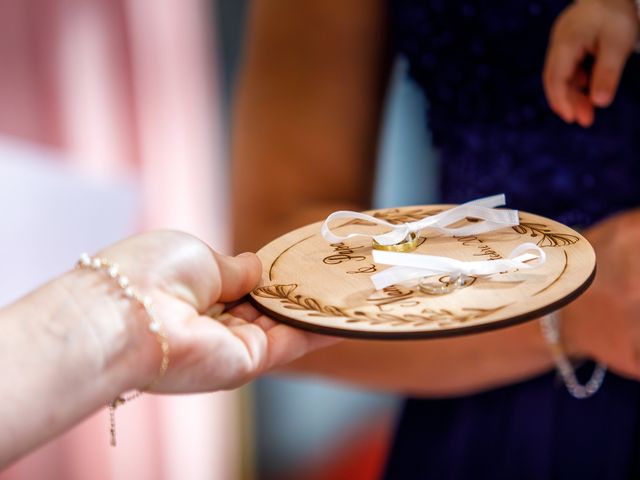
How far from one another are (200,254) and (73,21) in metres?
0.78

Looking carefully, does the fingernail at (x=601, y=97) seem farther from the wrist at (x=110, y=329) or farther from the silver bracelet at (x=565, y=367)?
the wrist at (x=110, y=329)

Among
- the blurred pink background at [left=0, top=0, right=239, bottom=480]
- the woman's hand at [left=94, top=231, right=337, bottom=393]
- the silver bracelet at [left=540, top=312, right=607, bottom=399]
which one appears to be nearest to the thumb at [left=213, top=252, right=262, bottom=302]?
the woman's hand at [left=94, top=231, right=337, bottom=393]

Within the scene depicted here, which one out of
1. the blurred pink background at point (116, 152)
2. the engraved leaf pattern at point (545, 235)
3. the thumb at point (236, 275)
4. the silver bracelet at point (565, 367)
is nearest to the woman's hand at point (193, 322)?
the thumb at point (236, 275)

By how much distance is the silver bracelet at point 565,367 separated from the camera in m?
0.51

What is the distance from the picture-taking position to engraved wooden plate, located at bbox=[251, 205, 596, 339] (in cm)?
30

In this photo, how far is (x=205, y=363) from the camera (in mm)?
344

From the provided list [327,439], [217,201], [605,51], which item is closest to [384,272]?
[605,51]

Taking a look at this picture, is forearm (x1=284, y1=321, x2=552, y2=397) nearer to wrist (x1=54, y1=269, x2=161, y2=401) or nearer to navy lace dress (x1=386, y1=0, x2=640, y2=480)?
navy lace dress (x1=386, y1=0, x2=640, y2=480)

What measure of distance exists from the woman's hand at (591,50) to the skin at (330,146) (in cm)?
20

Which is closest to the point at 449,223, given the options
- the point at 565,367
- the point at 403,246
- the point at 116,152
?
the point at 403,246

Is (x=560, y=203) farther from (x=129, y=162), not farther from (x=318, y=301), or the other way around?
(x=129, y=162)

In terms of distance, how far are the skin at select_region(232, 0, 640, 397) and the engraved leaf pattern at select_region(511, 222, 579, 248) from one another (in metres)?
0.20

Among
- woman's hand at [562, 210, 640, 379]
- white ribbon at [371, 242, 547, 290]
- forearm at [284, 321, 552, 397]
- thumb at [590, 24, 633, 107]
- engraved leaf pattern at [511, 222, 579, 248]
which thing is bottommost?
forearm at [284, 321, 552, 397]

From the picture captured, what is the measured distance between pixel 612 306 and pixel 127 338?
0.31 m
